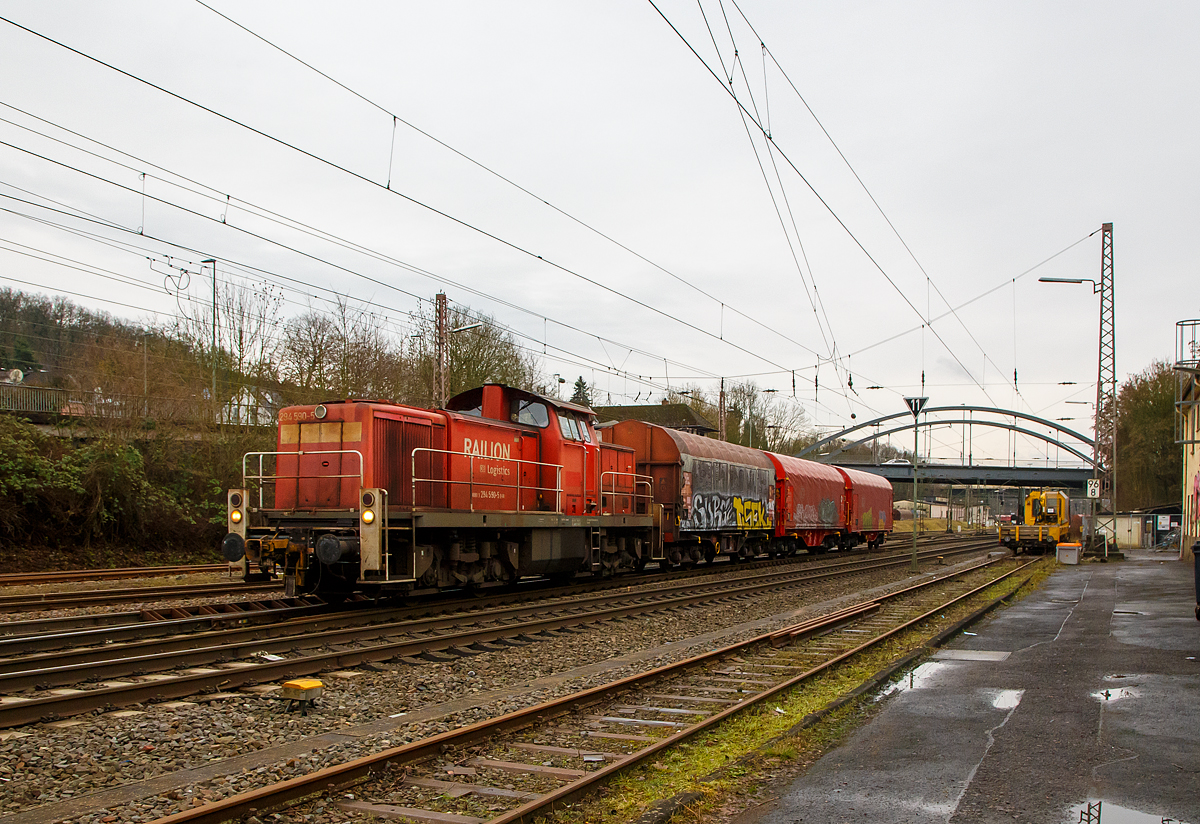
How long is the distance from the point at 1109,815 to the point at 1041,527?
116 feet

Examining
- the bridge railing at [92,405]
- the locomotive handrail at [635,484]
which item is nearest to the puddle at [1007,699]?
the locomotive handrail at [635,484]

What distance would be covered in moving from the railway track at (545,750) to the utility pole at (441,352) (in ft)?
47.9

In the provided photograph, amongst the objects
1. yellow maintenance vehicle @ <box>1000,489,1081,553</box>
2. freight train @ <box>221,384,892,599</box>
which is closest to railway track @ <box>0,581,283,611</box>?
freight train @ <box>221,384,892,599</box>

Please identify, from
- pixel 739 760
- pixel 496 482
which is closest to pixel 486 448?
pixel 496 482

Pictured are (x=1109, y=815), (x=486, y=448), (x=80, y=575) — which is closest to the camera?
(x=1109, y=815)

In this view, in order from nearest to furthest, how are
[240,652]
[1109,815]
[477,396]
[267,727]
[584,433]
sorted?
[1109,815] < [267,727] < [240,652] < [477,396] < [584,433]

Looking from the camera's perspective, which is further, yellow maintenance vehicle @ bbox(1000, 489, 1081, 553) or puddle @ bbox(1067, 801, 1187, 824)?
yellow maintenance vehicle @ bbox(1000, 489, 1081, 553)

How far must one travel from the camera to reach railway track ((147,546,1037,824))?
492cm

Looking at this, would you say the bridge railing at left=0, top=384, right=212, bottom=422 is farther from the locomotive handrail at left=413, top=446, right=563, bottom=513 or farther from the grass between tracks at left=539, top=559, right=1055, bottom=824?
the grass between tracks at left=539, top=559, right=1055, bottom=824

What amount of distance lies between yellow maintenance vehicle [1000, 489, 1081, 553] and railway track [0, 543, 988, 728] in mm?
27842

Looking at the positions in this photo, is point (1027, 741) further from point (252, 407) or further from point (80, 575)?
point (252, 407)

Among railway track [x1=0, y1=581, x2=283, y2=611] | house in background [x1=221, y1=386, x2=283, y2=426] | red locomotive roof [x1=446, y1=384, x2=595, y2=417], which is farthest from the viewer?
house in background [x1=221, y1=386, x2=283, y2=426]

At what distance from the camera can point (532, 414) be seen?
16.0m

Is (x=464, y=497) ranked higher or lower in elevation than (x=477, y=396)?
lower
